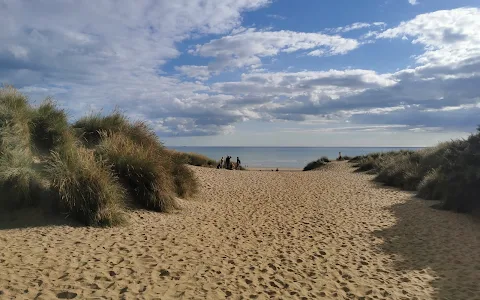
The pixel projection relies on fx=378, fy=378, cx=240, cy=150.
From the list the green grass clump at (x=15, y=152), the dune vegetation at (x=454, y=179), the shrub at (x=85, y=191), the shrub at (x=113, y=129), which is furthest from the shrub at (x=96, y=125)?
the dune vegetation at (x=454, y=179)

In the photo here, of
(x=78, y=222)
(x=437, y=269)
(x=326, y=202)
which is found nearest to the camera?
(x=437, y=269)

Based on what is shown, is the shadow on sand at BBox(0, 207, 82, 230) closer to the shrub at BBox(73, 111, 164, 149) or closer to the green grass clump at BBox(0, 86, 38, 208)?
the green grass clump at BBox(0, 86, 38, 208)

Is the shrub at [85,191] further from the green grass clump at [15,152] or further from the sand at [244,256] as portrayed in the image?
the green grass clump at [15,152]

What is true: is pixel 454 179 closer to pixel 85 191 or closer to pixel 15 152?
pixel 85 191

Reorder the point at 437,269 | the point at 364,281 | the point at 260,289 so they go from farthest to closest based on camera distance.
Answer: the point at 437,269, the point at 364,281, the point at 260,289

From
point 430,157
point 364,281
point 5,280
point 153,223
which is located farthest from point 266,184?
point 5,280

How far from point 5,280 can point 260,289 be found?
359 cm

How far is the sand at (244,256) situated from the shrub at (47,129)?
3.62 m

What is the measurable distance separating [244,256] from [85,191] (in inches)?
162

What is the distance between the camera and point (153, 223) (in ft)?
31.1

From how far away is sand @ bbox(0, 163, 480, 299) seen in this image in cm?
551

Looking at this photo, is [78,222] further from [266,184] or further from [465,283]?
[266,184]

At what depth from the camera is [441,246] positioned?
334 inches

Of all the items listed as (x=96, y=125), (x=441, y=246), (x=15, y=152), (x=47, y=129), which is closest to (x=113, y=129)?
(x=96, y=125)
